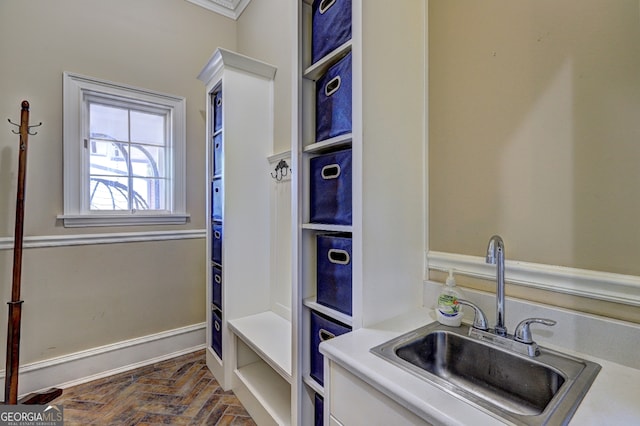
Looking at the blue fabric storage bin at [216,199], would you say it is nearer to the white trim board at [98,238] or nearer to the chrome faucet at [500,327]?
the white trim board at [98,238]

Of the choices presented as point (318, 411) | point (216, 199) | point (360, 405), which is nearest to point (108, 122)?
point (216, 199)

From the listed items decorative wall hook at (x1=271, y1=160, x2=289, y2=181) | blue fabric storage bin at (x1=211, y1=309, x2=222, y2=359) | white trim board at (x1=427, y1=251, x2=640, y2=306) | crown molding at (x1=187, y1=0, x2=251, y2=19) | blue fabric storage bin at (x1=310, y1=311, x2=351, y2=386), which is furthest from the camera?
crown molding at (x1=187, y1=0, x2=251, y2=19)

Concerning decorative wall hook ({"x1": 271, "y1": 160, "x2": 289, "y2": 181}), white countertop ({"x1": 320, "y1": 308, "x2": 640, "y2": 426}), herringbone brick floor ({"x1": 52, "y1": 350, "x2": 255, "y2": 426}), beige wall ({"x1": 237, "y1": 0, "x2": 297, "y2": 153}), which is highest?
beige wall ({"x1": 237, "y1": 0, "x2": 297, "y2": 153})

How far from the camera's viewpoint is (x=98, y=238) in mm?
2287

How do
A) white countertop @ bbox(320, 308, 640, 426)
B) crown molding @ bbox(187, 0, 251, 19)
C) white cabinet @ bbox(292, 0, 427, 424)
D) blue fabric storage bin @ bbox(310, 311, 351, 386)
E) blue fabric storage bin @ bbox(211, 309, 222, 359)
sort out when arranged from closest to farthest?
white countertop @ bbox(320, 308, 640, 426) → white cabinet @ bbox(292, 0, 427, 424) → blue fabric storage bin @ bbox(310, 311, 351, 386) → blue fabric storage bin @ bbox(211, 309, 222, 359) → crown molding @ bbox(187, 0, 251, 19)

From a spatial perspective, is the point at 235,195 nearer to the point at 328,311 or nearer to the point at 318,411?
the point at 328,311

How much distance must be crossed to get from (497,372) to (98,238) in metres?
2.71

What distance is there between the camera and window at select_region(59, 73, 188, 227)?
2.20 meters

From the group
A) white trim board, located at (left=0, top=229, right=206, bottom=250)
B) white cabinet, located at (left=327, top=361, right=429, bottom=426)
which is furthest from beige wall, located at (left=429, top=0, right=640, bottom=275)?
white trim board, located at (left=0, top=229, right=206, bottom=250)

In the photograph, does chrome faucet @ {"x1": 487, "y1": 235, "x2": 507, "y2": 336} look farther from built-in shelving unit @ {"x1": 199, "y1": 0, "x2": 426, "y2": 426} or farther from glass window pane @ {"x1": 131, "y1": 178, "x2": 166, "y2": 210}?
glass window pane @ {"x1": 131, "y1": 178, "x2": 166, "y2": 210}

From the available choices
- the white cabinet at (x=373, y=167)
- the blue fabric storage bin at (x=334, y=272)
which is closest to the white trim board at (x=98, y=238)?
the white cabinet at (x=373, y=167)

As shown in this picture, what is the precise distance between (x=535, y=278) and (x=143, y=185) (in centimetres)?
282

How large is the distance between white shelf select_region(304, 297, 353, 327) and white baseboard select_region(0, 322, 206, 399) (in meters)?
1.89

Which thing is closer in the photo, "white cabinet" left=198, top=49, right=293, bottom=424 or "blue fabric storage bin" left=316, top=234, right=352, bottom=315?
"blue fabric storage bin" left=316, top=234, right=352, bottom=315
